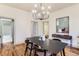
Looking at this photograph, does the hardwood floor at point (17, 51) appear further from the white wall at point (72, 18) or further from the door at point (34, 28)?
the door at point (34, 28)

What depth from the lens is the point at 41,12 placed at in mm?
2102

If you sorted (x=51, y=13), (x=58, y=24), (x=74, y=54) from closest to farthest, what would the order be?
(x=74, y=54) < (x=51, y=13) < (x=58, y=24)

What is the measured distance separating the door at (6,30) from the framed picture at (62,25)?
1.06 m

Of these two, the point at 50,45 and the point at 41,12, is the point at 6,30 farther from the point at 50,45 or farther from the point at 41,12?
the point at 50,45

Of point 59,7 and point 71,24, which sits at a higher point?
point 59,7

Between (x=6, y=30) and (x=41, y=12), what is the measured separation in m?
0.87

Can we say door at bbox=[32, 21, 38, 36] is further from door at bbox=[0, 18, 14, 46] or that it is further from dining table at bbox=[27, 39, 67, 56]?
door at bbox=[0, 18, 14, 46]

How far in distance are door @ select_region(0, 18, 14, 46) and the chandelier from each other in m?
0.54

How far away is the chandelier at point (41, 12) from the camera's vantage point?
2.04 m

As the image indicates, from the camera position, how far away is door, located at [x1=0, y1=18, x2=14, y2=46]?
6.63ft

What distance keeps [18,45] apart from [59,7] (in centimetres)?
123

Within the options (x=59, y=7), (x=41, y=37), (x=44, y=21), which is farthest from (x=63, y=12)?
(x=41, y=37)

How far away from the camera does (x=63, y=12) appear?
216 cm

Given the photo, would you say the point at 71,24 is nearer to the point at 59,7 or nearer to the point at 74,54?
the point at 59,7
